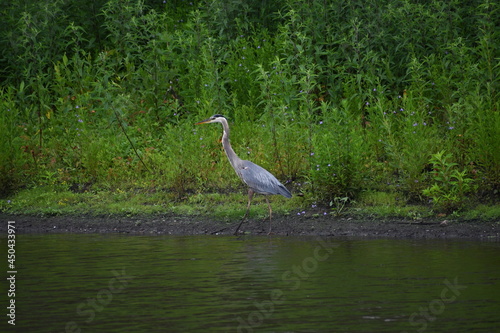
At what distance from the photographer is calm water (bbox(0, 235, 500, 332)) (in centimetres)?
660

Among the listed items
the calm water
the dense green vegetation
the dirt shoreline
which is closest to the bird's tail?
the dirt shoreline

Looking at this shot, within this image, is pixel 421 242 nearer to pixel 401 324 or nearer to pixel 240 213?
pixel 240 213

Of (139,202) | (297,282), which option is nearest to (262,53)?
(139,202)

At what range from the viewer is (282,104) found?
45.2 feet

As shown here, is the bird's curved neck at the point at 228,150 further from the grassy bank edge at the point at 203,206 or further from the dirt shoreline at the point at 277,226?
the dirt shoreline at the point at 277,226

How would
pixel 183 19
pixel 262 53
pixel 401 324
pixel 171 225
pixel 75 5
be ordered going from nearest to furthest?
pixel 401 324 < pixel 171 225 < pixel 262 53 < pixel 75 5 < pixel 183 19

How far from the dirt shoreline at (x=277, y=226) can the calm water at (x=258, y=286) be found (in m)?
0.56

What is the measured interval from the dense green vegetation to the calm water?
1881mm

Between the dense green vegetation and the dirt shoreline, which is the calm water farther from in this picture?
the dense green vegetation

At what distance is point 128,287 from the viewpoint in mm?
8156

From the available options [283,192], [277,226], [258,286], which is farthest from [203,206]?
[258,286]

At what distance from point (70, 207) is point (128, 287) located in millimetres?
5486

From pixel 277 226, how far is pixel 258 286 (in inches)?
159

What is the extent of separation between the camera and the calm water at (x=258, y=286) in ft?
21.7
